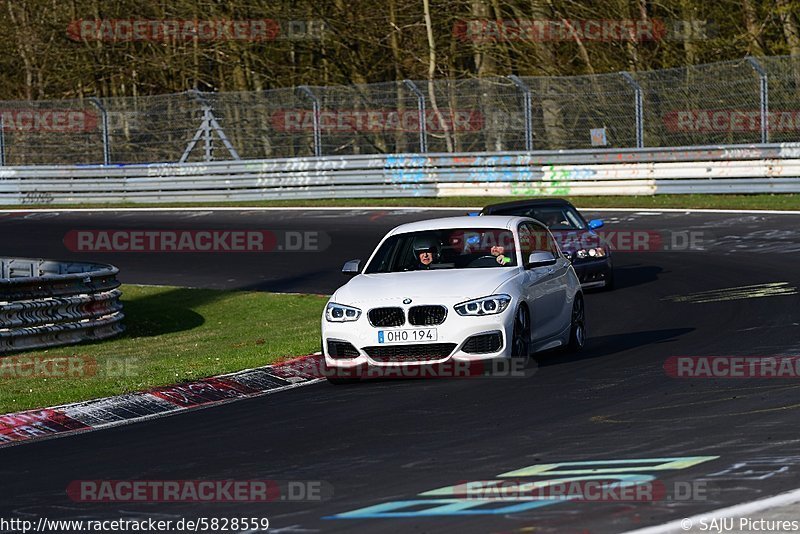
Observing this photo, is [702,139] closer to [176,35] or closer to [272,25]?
[272,25]

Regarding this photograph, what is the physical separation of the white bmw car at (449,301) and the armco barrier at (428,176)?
16783 millimetres

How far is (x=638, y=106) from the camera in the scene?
3025 centimetres

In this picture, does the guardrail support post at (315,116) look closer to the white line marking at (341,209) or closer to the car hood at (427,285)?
the white line marking at (341,209)

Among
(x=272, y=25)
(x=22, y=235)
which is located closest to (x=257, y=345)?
(x=22, y=235)

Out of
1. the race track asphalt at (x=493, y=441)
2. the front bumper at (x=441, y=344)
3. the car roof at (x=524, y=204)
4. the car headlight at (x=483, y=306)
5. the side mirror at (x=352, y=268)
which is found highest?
the car roof at (x=524, y=204)

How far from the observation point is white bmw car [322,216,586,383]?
1098 centimetres

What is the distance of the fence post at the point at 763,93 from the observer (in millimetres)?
27984

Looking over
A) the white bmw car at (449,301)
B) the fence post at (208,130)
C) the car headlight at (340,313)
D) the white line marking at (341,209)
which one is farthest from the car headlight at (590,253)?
the fence post at (208,130)

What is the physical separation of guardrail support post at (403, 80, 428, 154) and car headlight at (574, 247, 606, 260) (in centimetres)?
1470

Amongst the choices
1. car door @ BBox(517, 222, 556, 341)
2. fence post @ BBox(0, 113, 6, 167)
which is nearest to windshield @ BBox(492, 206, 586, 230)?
car door @ BBox(517, 222, 556, 341)

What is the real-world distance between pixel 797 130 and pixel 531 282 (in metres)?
17.5

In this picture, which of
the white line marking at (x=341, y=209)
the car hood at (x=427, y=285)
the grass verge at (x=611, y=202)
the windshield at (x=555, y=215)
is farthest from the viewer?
the grass verge at (x=611, y=202)

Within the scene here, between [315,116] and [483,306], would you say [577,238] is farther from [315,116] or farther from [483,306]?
[315,116]

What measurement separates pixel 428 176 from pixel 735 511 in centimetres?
2695
